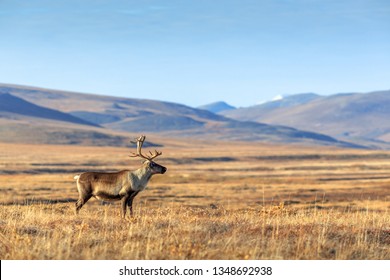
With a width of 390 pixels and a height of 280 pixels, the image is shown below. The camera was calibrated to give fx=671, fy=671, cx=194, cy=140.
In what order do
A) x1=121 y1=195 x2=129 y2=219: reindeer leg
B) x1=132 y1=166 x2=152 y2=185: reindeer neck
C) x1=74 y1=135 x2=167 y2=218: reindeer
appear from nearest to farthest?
x1=121 y1=195 x2=129 y2=219: reindeer leg < x1=74 y1=135 x2=167 y2=218: reindeer < x1=132 y1=166 x2=152 y2=185: reindeer neck

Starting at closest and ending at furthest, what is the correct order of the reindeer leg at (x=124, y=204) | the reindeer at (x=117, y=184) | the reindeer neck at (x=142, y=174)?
1. the reindeer leg at (x=124, y=204)
2. the reindeer at (x=117, y=184)
3. the reindeer neck at (x=142, y=174)

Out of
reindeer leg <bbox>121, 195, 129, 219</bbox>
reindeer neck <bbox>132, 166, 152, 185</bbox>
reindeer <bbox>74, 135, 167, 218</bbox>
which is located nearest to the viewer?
reindeer leg <bbox>121, 195, 129, 219</bbox>

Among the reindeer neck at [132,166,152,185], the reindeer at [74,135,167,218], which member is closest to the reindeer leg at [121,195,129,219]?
the reindeer at [74,135,167,218]

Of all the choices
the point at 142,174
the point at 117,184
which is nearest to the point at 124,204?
the point at 117,184

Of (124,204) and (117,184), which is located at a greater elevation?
(117,184)

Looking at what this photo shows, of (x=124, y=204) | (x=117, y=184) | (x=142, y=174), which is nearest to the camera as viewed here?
(x=124, y=204)

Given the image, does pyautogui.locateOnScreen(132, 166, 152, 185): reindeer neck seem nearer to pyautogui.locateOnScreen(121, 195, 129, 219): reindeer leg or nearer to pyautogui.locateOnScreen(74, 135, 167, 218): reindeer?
pyautogui.locateOnScreen(74, 135, 167, 218): reindeer

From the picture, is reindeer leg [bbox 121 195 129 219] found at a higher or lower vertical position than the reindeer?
lower

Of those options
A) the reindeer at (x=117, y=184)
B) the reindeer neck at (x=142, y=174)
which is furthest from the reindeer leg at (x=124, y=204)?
the reindeer neck at (x=142, y=174)

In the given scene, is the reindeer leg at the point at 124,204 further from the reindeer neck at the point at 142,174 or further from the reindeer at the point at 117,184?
the reindeer neck at the point at 142,174

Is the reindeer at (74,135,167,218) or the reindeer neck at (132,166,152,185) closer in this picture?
the reindeer at (74,135,167,218)

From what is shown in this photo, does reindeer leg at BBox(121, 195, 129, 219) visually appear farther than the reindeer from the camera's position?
No

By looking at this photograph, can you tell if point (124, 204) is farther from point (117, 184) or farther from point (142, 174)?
point (142, 174)

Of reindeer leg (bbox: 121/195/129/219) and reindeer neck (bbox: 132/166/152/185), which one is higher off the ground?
reindeer neck (bbox: 132/166/152/185)
